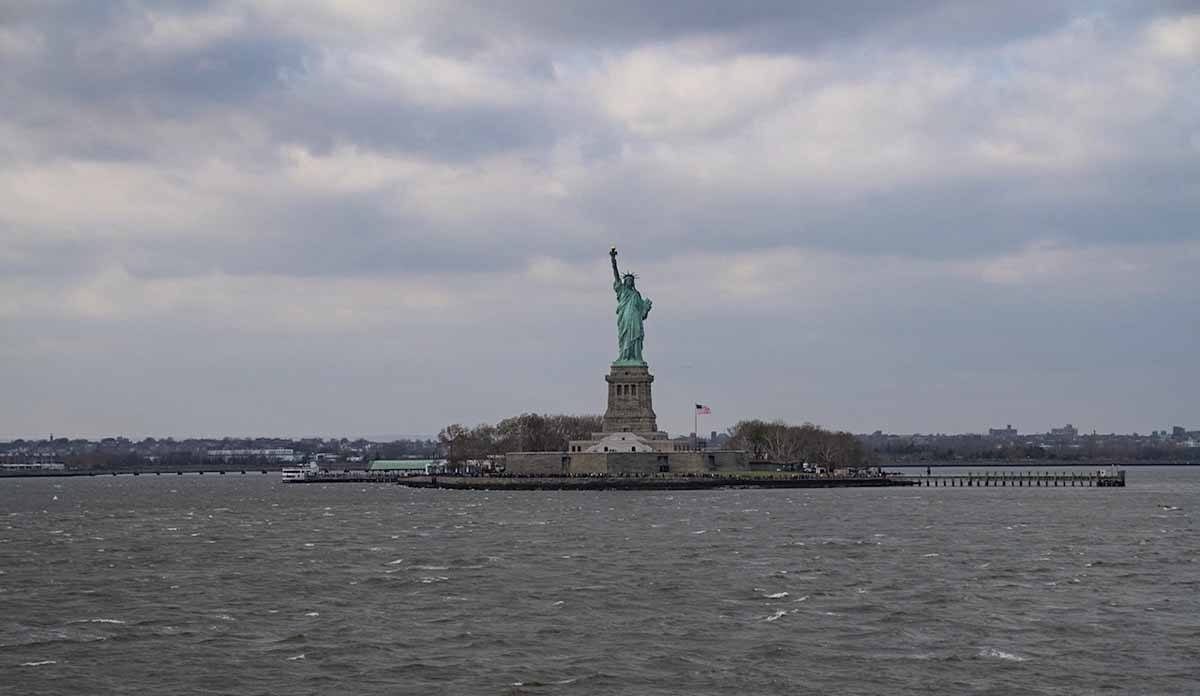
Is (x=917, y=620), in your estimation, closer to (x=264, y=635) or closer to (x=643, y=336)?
(x=264, y=635)

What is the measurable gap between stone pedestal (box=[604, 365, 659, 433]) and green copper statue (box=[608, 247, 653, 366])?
0.90m

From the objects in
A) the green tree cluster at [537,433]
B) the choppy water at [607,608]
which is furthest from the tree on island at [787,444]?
the choppy water at [607,608]

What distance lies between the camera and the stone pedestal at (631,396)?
147 m

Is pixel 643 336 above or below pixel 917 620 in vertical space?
above

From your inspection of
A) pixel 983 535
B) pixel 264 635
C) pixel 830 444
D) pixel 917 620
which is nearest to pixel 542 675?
pixel 264 635

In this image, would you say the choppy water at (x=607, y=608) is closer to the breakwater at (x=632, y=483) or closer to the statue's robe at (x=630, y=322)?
the breakwater at (x=632, y=483)

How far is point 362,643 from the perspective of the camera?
4041 cm

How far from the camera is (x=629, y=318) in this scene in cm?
14925

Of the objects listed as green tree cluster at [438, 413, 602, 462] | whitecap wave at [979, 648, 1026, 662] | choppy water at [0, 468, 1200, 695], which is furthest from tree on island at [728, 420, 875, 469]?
whitecap wave at [979, 648, 1026, 662]

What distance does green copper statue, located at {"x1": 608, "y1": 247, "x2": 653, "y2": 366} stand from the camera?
488ft

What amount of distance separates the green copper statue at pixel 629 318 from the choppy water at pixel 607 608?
62461mm

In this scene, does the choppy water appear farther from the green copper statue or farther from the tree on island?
the tree on island

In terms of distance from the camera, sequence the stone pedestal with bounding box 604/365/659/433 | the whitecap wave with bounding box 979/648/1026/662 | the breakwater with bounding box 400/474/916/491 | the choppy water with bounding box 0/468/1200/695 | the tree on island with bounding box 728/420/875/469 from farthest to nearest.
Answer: the tree on island with bounding box 728/420/875/469, the stone pedestal with bounding box 604/365/659/433, the breakwater with bounding box 400/474/916/491, the whitecap wave with bounding box 979/648/1026/662, the choppy water with bounding box 0/468/1200/695

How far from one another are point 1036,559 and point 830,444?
137 metres
